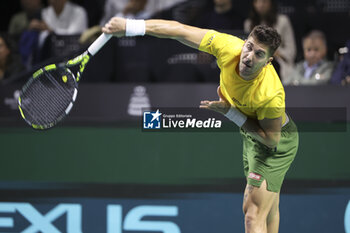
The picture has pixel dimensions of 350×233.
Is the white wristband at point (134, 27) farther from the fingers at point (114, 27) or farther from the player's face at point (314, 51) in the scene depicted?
the player's face at point (314, 51)

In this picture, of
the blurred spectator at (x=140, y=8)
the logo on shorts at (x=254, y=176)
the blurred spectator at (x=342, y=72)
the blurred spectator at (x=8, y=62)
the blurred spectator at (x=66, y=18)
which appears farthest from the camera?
the blurred spectator at (x=66, y=18)

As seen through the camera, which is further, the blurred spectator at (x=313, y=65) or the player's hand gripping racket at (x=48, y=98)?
the blurred spectator at (x=313, y=65)

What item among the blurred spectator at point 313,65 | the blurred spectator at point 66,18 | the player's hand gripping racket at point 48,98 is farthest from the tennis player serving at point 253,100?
the blurred spectator at point 66,18

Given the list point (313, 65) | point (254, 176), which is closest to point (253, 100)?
point (254, 176)

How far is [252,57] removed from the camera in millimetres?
4234

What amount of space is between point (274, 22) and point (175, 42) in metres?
0.98

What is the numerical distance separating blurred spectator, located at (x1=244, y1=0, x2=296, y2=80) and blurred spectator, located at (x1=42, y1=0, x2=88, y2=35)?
6.42ft

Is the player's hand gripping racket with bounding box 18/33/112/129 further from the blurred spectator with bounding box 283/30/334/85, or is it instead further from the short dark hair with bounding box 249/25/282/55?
the blurred spectator with bounding box 283/30/334/85

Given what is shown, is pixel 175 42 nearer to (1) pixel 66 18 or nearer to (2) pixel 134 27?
(1) pixel 66 18

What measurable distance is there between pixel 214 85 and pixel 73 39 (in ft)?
6.55

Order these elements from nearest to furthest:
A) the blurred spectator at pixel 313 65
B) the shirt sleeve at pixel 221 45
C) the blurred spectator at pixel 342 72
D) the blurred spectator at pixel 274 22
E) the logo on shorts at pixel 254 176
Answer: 1. the shirt sleeve at pixel 221 45
2. the logo on shorts at pixel 254 176
3. the blurred spectator at pixel 342 72
4. the blurred spectator at pixel 313 65
5. the blurred spectator at pixel 274 22

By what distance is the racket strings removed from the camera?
4.78 meters

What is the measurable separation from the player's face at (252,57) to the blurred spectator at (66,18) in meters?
3.61

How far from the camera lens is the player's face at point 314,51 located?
6.33 metres
